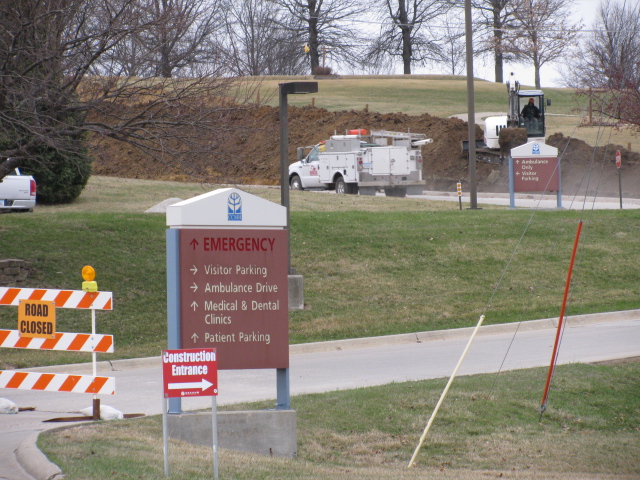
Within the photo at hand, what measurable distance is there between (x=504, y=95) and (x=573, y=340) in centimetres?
5862

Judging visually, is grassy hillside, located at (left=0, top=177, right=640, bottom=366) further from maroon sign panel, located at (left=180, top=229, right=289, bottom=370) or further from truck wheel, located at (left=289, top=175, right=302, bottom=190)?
truck wheel, located at (left=289, top=175, right=302, bottom=190)

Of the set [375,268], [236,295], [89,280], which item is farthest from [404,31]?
[236,295]

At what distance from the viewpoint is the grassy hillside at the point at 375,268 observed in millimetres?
14500

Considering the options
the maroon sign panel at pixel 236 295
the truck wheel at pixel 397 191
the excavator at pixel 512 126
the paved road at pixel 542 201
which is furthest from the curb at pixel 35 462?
the excavator at pixel 512 126

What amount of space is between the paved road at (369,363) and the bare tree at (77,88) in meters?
3.86

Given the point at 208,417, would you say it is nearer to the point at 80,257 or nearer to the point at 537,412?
the point at 537,412

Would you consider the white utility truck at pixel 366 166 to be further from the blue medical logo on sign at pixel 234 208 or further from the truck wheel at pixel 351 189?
the blue medical logo on sign at pixel 234 208

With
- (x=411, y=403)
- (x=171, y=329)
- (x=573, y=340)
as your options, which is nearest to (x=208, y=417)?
(x=171, y=329)

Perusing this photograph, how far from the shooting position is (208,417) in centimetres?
749

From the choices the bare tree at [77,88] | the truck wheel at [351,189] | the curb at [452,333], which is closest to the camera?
the bare tree at [77,88]

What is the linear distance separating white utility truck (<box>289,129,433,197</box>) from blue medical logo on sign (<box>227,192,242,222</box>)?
980 inches

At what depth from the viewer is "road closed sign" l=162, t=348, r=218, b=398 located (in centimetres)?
605

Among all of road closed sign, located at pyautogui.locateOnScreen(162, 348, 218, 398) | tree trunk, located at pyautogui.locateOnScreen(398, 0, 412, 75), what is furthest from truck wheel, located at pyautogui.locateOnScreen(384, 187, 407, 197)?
tree trunk, located at pyautogui.locateOnScreen(398, 0, 412, 75)

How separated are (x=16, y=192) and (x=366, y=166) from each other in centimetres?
1397
